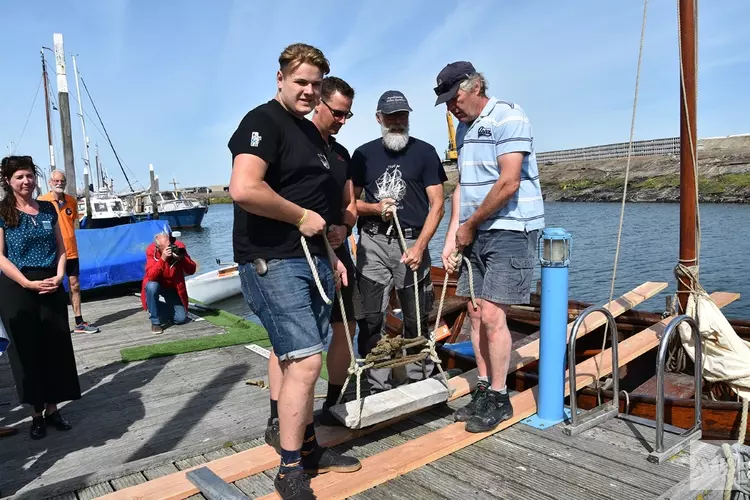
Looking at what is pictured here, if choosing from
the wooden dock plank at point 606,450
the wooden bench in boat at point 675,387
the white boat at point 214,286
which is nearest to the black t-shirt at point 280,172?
the wooden dock plank at point 606,450

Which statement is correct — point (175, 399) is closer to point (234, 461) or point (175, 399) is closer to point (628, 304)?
point (234, 461)

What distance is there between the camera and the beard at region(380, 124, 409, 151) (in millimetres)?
4039

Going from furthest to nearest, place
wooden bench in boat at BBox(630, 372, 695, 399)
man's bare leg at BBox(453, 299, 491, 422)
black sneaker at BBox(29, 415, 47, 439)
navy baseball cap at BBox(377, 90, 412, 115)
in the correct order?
wooden bench in boat at BBox(630, 372, 695, 399) → black sneaker at BBox(29, 415, 47, 439) → navy baseball cap at BBox(377, 90, 412, 115) → man's bare leg at BBox(453, 299, 491, 422)

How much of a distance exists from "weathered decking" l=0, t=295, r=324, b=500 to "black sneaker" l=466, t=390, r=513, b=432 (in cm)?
130

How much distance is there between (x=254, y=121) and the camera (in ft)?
7.86

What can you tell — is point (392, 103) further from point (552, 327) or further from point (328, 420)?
point (328, 420)

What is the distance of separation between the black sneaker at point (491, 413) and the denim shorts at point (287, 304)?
1.19m

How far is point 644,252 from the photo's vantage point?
71.3 ft

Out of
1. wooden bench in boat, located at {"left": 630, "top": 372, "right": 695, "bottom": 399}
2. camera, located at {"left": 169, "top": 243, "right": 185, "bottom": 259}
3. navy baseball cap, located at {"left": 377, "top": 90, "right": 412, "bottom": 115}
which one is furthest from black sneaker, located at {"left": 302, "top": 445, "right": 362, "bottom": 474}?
camera, located at {"left": 169, "top": 243, "right": 185, "bottom": 259}

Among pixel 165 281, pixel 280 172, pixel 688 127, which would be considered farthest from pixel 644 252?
pixel 280 172

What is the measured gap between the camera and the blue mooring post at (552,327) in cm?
327

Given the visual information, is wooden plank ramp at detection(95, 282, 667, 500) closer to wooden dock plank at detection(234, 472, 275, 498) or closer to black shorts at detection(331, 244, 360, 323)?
wooden dock plank at detection(234, 472, 275, 498)

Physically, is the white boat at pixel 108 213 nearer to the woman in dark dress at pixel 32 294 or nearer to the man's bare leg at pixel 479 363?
the woman in dark dress at pixel 32 294

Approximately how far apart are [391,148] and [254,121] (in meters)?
1.80
